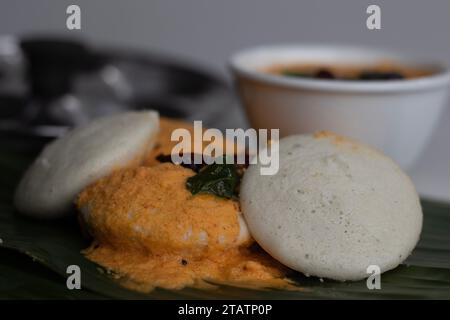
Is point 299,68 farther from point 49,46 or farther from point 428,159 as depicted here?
point 49,46

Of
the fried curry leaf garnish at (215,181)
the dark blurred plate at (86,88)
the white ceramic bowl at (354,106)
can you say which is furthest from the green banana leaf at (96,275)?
the dark blurred plate at (86,88)

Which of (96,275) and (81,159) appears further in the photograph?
(81,159)

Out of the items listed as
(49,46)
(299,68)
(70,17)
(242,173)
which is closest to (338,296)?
(242,173)

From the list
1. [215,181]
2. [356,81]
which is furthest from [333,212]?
[356,81]

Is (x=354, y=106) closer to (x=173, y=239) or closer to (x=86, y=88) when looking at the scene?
(x=173, y=239)

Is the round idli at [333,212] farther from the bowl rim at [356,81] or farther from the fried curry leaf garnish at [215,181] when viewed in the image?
the bowl rim at [356,81]

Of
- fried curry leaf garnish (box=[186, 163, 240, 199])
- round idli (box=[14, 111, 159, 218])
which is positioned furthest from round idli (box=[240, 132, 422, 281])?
round idli (box=[14, 111, 159, 218])
